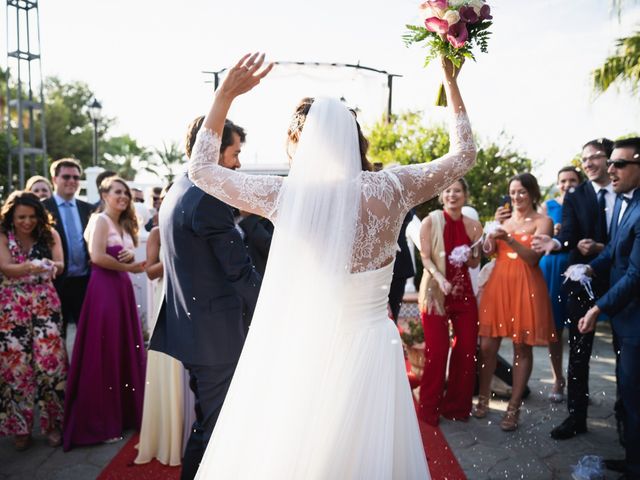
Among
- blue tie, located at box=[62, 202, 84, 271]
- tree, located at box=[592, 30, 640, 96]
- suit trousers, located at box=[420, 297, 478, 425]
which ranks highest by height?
tree, located at box=[592, 30, 640, 96]

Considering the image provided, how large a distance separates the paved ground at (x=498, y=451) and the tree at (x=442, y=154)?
22.5ft

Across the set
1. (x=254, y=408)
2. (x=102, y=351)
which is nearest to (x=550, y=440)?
(x=254, y=408)

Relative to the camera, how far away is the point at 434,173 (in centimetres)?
192

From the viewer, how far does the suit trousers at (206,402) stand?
9.05 ft

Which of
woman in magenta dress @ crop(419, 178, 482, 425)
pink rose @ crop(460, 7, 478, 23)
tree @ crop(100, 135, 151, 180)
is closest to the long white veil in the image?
pink rose @ crop(460, 7, 478, 23)

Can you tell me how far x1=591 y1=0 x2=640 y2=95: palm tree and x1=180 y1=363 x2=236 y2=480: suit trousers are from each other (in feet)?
37.8

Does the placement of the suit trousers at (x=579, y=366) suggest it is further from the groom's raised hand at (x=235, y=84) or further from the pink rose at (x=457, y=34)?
the groom's raised hand at (x=235, y=84)

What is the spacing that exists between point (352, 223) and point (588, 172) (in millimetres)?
3538

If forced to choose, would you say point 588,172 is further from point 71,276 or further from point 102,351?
point 71,276

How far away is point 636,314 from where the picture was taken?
3.22 metres

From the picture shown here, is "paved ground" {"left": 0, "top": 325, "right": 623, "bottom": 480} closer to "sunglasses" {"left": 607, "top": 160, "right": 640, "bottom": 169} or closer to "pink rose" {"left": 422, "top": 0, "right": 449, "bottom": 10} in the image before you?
"sunglasses" {"left": 607, "top": 160, "right": 640, "bottom": 169}

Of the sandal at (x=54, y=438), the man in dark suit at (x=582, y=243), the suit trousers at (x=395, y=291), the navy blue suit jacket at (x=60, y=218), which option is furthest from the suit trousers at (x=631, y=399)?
the navy blue suit jacket at (x=60, y=218)

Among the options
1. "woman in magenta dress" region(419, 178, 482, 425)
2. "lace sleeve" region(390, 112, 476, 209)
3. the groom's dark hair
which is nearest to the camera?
"lace sleeve" region(390, 112, 476, 209)

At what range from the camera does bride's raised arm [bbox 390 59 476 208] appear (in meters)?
1.91
